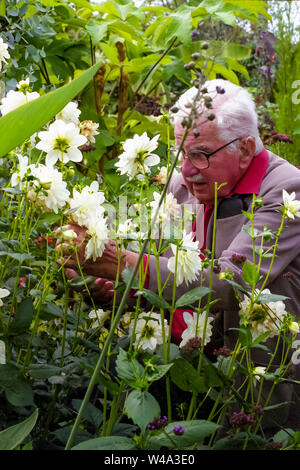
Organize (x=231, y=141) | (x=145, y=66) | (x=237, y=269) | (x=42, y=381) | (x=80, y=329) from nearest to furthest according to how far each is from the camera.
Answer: (x=42, y=381) → (x=80, y=329) → (x=237, y=269) → (x=231, y=141) → (x=145, y=66)

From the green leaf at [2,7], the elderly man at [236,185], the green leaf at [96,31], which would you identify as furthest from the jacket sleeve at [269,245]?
the green leaf at [2,7]

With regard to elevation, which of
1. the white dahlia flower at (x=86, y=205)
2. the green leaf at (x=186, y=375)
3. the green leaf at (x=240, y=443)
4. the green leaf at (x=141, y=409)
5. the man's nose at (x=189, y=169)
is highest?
the man's nose at (x=189, y=169)

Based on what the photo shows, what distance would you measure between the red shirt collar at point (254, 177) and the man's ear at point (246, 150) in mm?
24

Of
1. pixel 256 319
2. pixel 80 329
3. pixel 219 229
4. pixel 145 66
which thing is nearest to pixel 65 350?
pixel 80 329

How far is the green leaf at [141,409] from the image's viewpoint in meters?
0.78

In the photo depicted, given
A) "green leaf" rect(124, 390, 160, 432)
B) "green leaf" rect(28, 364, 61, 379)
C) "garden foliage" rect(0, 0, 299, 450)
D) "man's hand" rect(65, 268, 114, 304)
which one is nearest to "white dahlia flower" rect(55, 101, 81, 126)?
"garden foliage" rect(0, 0, 299, 450)

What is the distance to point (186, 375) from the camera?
0.89 metres

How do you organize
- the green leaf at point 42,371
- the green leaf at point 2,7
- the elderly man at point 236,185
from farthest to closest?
the green leaf at point 2,7, the elderly man at point 236,185, the green leaf at point 42,371

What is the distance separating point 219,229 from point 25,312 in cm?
86

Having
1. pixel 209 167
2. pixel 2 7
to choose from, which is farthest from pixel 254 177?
pixel 2 7

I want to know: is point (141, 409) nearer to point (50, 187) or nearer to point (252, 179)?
point (50, 187)

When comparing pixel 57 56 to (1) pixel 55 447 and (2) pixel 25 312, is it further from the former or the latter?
(1) pixel 55 447

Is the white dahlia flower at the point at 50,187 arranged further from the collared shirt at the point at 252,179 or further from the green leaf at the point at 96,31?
the green leaf at the point at 96,31

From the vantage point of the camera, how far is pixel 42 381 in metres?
1.10
